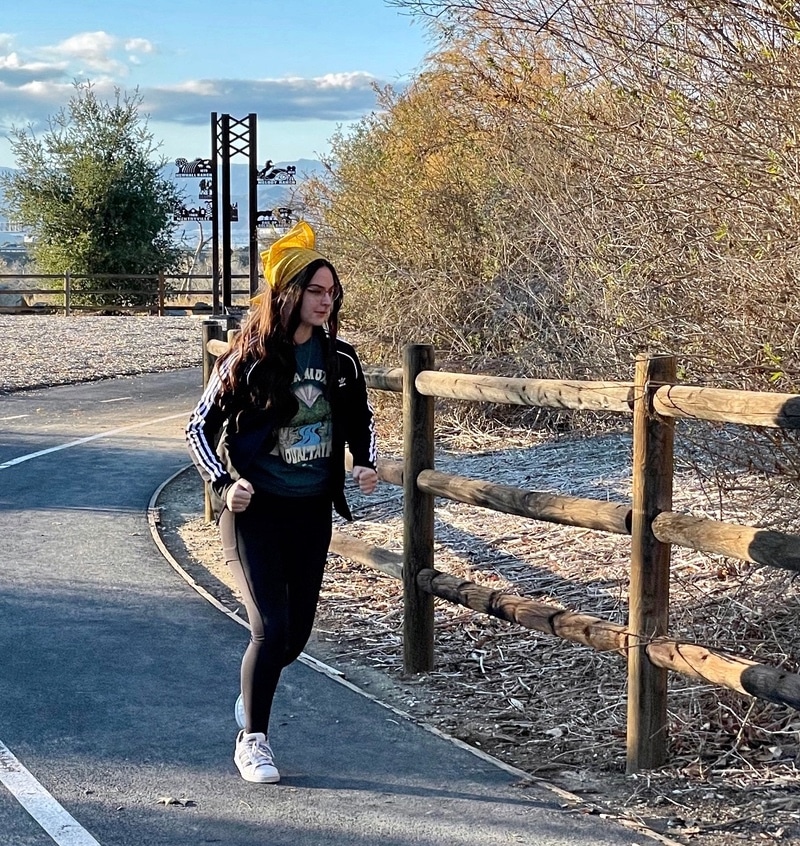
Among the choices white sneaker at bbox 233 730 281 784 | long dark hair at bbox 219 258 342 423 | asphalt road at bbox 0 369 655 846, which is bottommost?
asphalt road at bbox 0 369 655 846

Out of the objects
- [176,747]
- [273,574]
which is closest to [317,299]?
[273,574]

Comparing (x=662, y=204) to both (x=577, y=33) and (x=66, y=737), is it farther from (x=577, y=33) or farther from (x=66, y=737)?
(x=66, y=737)

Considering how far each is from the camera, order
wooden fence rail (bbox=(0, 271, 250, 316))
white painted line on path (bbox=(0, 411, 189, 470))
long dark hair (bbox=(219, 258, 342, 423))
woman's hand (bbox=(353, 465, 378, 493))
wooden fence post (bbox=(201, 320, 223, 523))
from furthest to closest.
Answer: wooden fence rail (bbox=(0, 271, 250, 316)) → white painted line on path (bbox=(0, 411, 189, 470)) → wooden fence post (bbox=(201, 320, 223, 523)) → woman's hand (bbox=(353, 465, 378, 493)) → long dark hair (bbox=(219, 258, 342, 423))

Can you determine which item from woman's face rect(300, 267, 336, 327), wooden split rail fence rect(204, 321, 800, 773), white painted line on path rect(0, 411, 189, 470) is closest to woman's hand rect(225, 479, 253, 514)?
woman's face rect(300, 267, 336, 327)

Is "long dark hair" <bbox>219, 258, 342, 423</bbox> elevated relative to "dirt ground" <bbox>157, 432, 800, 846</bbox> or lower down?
elevated

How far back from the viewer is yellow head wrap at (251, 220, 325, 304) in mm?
4668

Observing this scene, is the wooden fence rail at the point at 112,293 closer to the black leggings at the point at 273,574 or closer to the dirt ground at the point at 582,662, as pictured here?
the dirt ground at the point at 582,662

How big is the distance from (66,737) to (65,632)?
1.61 metres

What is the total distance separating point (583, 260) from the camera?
702 centimetres

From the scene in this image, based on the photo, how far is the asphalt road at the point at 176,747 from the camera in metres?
4.32

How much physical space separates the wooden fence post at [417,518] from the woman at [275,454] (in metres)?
1.24

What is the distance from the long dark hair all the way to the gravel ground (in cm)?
1491

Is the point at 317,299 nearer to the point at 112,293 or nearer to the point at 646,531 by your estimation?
→ the point at 646,531

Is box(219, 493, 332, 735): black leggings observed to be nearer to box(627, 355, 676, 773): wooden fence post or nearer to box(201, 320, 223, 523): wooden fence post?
box(627, 355, 676, 773): wooden fence post
